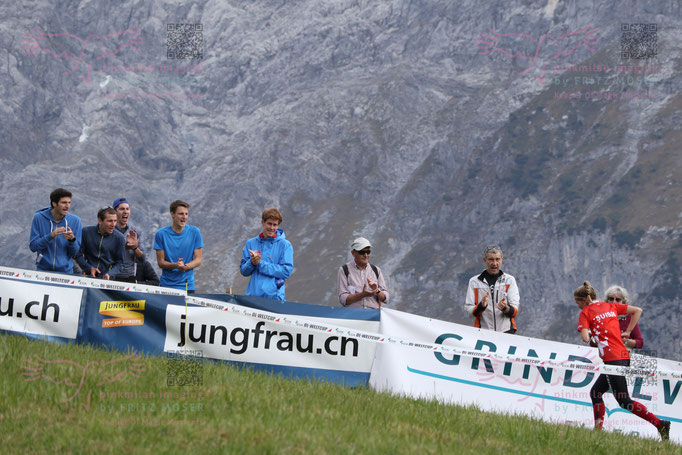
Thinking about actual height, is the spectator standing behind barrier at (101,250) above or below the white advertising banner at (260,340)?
above

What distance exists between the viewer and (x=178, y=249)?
1315 cm

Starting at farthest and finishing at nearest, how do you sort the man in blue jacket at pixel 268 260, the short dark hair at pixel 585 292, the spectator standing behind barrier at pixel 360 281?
the spectator standing behind barrier at pixel 360 281, the man in blue jacket at pixel 268 260, the short dark hair at pixel 585 292

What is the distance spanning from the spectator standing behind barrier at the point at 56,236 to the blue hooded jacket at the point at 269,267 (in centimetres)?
266

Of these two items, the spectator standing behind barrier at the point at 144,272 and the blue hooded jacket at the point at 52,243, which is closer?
the blue hooded jacket at the point at 52,243

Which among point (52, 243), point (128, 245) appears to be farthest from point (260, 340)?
point (52, 243)

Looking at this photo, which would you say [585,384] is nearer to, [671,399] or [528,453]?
[671,399]

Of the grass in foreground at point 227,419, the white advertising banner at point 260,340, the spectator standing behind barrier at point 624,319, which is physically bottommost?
the grass in foreground at point 227,419

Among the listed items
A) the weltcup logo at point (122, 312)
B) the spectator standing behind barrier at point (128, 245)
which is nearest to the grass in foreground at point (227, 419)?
the weltcup logo at point (122, 312)

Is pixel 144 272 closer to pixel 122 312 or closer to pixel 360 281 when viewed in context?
pixel 122 312

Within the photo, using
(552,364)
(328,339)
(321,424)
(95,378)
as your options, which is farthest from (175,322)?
(552,364)

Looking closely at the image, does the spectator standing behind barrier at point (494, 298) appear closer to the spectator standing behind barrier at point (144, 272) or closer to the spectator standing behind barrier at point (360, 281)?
the spectator standing behind barrier at point (360, 281)

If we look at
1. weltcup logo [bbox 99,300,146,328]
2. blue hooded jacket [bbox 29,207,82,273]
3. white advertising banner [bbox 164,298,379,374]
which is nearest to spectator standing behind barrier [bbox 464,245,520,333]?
white advertising banner [bbox 164,298,379,374]

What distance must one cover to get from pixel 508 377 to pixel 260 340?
3.51 m

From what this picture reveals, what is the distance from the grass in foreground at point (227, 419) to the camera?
6887mm
